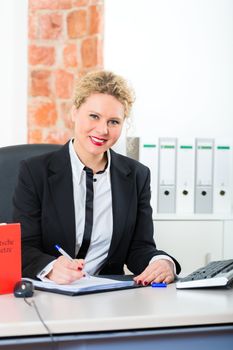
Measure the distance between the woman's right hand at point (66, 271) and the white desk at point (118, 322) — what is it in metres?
0.11

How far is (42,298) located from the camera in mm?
1496

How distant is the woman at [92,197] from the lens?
1.99m

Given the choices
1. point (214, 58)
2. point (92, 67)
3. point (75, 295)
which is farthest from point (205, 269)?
point (92, 67)

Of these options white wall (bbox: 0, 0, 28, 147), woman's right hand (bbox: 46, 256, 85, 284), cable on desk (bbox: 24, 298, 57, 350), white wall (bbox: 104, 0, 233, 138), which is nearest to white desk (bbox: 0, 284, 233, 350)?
cable on desk (bbox: 24, 298, 57, 350)

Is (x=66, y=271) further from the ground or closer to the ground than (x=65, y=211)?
closer to the ground

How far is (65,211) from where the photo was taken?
200 centimetres

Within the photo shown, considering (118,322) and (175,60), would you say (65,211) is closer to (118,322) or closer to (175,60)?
(118,322)

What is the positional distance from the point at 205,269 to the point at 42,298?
512 mm

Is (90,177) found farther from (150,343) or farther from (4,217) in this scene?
(150,343)

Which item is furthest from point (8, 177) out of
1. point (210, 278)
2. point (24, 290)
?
point (210, 278)

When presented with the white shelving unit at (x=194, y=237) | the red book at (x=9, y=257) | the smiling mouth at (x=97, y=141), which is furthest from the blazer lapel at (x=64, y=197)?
the white shelving unit at (x=194, y=237)

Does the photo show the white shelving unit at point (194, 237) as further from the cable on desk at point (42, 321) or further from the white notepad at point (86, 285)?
the cable on desk at point (42, 321)

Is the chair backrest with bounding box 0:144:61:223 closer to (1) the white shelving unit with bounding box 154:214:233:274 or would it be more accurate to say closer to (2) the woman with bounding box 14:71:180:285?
(2) the woman with bounding box 14:71:180:285

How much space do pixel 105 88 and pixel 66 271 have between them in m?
0.69
